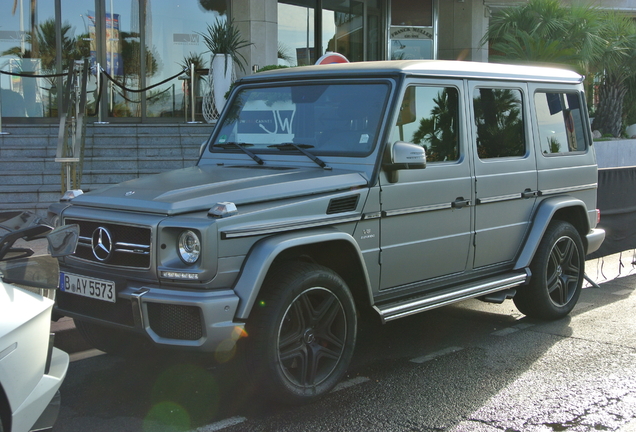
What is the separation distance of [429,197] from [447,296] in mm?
727

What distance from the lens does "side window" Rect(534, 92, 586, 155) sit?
6184mm

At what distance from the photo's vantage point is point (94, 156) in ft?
38.5

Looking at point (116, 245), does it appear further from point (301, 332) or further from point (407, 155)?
point (407, 155)

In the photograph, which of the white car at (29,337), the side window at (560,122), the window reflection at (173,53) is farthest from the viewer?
the window reflection at (173,53)

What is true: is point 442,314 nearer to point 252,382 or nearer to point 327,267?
point 327,267

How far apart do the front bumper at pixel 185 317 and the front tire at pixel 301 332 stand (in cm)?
19

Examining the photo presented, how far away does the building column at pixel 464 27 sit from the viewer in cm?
2144

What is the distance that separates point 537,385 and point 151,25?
504 inches

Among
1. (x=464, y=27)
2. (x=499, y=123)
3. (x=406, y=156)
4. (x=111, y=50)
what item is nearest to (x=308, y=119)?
(x=406, y=156)

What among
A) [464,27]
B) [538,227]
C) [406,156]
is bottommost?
[538,227]

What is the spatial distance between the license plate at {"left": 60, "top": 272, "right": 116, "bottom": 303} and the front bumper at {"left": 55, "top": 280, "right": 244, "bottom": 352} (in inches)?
4.3

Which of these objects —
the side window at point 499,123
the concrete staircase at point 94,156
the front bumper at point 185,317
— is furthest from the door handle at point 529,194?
the concrete staircase at point 94,156

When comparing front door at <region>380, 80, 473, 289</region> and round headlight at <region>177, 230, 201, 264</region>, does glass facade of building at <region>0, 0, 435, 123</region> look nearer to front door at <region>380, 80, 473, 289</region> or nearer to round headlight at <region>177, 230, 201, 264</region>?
front door at <region>380, 80, 473, 289</region>

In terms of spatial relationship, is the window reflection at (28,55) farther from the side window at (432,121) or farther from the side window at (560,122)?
the side window at (432,121)
